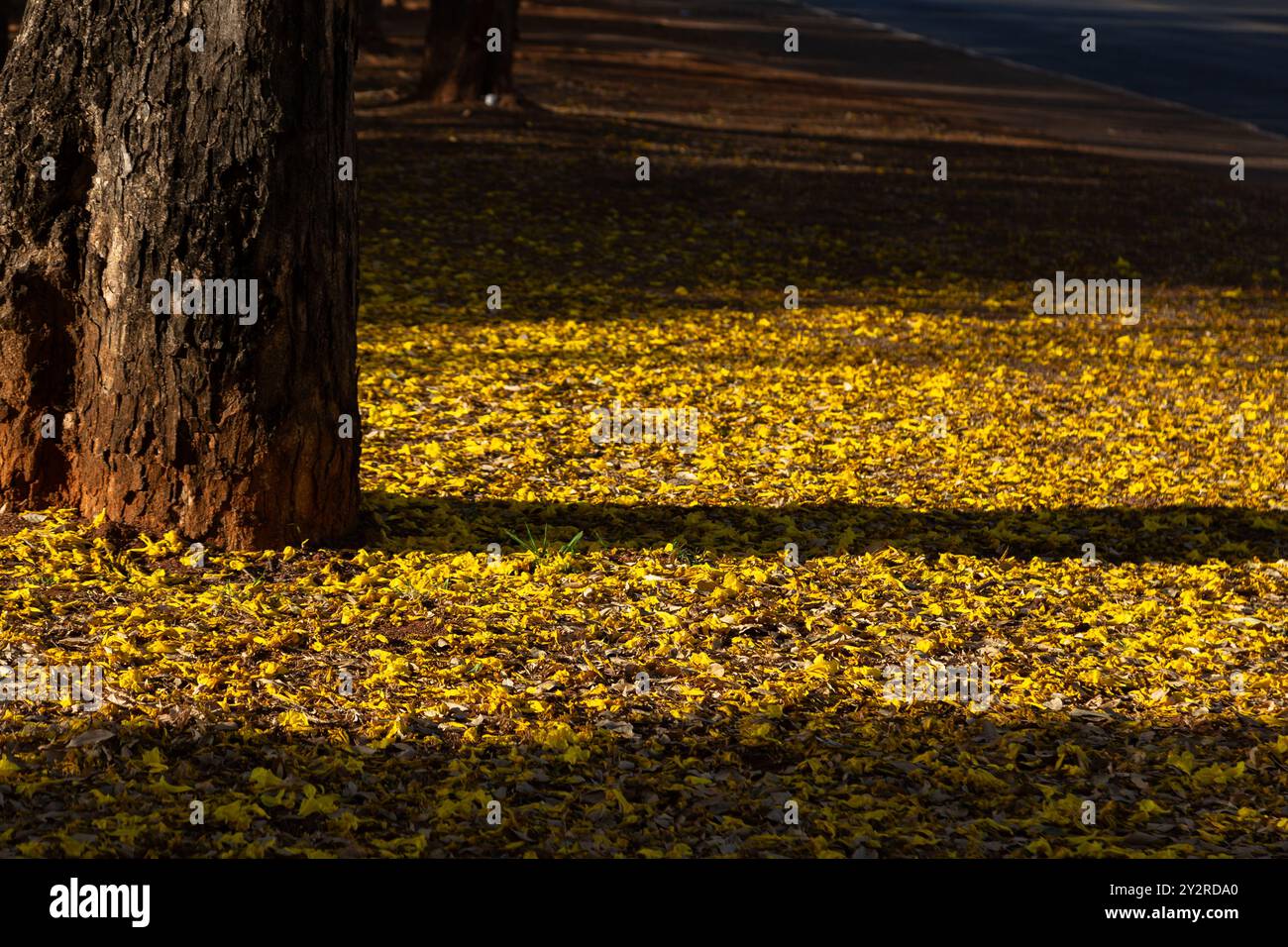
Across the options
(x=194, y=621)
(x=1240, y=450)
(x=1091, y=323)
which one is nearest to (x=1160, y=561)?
(x=1240, y=450)

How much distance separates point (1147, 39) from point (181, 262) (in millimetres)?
30434

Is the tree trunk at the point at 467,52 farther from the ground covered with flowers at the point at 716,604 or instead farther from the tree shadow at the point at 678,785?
the tree shadow at the point at 678,785

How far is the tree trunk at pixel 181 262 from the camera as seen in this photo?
5.54 m

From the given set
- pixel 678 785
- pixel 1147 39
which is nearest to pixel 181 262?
pixel 678 785

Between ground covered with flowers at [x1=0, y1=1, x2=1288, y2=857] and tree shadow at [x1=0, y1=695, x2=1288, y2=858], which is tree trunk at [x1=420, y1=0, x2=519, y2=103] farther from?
tree shadow at [x1=0, y1=695, x2=1288, y2=858]

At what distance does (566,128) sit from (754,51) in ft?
40.3

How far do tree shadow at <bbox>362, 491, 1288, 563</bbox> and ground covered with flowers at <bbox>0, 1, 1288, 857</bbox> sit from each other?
3cm

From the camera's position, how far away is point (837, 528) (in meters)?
6.90

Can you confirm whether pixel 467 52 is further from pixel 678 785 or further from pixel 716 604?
pixel 678 785

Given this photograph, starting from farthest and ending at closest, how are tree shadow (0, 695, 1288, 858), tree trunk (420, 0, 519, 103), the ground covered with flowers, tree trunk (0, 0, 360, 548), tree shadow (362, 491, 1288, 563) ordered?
tree trunk (420, 0, 519, 103) → tree shadow (362, 491, 1288, 563) → tree trunk (0, 0, 360, 548) → the ground covered with flowers → tree shadow (0, 695, 1288, 858)

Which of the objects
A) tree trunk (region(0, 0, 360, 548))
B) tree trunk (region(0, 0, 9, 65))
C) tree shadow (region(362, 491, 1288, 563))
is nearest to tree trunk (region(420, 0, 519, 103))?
tree trunk (region(0, 0, 9, 65))

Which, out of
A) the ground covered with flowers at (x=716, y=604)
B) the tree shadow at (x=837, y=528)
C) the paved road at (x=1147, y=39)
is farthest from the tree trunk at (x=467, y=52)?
the tree shadow at (x=837, y=528)

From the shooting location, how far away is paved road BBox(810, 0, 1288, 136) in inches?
989

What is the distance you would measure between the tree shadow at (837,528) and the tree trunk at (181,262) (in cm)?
72
